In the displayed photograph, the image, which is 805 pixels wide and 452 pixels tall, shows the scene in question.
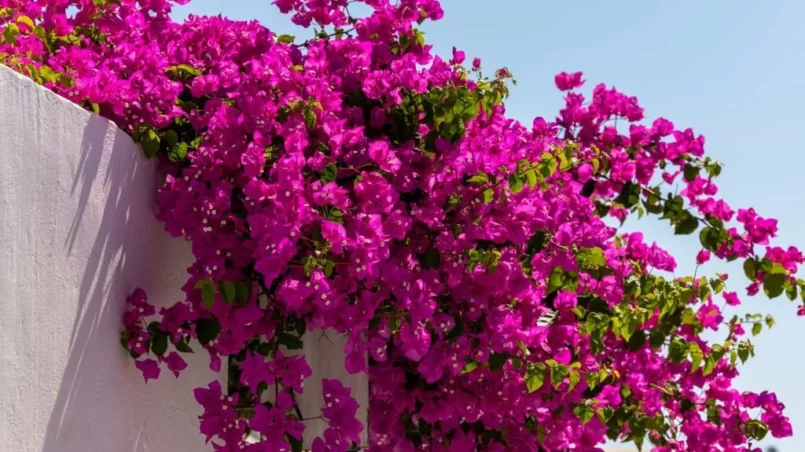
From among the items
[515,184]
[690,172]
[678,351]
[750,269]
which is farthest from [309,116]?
[690,172]

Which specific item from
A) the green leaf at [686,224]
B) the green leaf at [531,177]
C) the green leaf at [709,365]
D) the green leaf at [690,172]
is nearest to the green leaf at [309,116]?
the green leaf at [531,177]

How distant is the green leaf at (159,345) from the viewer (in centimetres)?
339

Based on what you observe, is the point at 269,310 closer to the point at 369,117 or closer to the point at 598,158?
the point at 369,117

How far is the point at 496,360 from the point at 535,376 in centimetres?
14

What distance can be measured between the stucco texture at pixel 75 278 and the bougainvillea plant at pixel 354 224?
4.0 inches

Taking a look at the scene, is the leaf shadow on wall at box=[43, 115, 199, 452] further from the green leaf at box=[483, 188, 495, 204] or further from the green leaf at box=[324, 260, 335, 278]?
the green leaf at box=[483, 188, 495, 204]

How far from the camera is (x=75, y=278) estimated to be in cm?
311

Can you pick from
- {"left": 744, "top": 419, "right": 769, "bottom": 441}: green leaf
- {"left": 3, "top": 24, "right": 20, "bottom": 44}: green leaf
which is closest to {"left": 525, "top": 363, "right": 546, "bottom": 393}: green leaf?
{"left": 3, "top": 24, "right": 20, "bottom": 44}: green leaf

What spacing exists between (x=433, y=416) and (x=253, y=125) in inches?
57.6

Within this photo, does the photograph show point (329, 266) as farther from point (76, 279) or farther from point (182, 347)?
point (76, 279)

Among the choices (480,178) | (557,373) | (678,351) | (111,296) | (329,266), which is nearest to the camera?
(329,266)

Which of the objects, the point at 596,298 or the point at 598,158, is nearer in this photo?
the point at 596,298

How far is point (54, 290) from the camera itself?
9.85 ft

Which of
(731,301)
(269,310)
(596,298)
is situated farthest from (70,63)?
(731,301)
